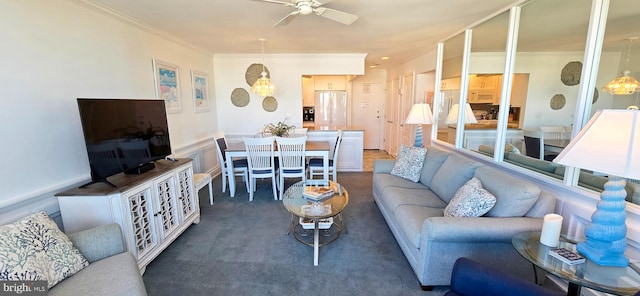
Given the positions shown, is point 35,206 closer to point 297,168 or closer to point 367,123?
point 297,168

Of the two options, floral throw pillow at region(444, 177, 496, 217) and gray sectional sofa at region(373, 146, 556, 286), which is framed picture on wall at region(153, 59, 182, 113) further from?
floral throw pillow at region(444, 177, 496, 217)

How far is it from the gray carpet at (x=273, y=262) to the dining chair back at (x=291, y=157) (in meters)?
0.70

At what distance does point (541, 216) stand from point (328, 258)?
168 cm

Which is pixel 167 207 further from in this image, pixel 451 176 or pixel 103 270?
A: pixel 451 176

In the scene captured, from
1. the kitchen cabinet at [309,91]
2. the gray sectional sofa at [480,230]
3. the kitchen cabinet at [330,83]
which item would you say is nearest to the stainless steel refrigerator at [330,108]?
the kitchen cabinet at [330,83]

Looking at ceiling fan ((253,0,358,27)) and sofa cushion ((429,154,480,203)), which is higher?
ceiling fan ((253,0,358,27))

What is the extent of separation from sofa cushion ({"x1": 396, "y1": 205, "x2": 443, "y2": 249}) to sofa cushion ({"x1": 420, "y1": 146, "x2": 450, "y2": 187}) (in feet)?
2.33

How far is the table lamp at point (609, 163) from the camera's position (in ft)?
3.68

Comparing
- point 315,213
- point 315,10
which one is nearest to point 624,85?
point 315,10

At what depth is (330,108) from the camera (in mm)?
7324

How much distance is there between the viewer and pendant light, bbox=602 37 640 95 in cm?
189

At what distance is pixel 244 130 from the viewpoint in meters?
5.42

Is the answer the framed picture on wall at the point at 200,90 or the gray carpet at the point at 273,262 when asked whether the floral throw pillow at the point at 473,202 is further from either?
the framed picture on wall at the point at 200,90

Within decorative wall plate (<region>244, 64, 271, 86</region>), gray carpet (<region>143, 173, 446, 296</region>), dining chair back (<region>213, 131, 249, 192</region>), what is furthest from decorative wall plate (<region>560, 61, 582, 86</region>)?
decorative wall plate (<region>244, 64, 271, 86</region>)
